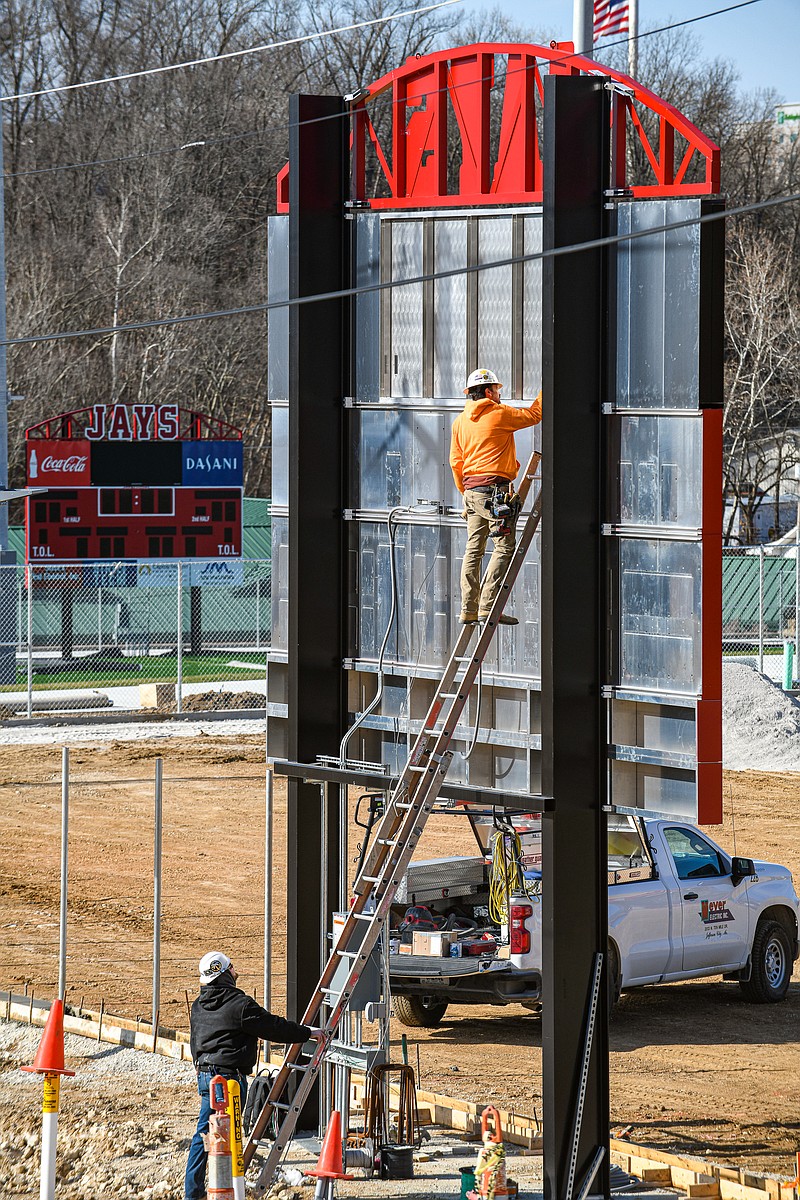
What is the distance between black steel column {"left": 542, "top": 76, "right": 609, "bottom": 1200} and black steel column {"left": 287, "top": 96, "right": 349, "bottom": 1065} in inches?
90.3

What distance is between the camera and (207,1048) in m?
10.7

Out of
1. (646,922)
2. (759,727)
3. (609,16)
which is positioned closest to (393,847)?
(646,922)

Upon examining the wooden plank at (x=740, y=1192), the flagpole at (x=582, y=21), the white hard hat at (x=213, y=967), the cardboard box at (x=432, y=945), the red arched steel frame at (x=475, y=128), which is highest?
the flagpole at (x=582, y=21)

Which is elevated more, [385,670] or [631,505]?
[631,505]

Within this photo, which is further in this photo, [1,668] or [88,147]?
[88,147]

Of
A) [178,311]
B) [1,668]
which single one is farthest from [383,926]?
[178,311]

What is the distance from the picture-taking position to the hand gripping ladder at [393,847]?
433 inches

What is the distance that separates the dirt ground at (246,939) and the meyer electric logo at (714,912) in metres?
0.94

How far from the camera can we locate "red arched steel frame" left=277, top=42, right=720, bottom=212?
10.9 m

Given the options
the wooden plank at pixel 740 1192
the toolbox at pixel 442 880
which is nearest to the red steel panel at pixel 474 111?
the toolbox at pixel 442 880

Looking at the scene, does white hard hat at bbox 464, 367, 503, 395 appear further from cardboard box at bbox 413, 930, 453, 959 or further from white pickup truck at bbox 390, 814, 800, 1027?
cardboard box at bbox 413, 930, 453, 959

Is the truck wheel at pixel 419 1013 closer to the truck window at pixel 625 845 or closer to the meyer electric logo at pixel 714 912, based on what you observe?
the truck window at pixel 625 845

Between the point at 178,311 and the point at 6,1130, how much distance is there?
188ft

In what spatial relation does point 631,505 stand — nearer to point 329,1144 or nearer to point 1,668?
point 329,1144
